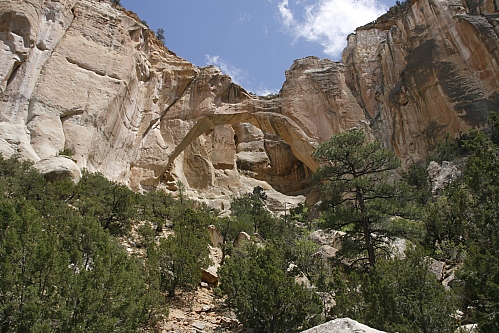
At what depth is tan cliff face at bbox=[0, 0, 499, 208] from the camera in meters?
19.9

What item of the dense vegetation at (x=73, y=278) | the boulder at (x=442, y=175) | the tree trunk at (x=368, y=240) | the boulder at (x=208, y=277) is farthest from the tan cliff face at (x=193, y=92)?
the tree trunk at (x=368, y=240)

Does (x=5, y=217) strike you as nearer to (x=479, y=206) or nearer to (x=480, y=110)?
(x=479, y=206)

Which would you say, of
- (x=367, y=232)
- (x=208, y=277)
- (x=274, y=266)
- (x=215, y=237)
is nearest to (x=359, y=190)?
(x=367, y=232)

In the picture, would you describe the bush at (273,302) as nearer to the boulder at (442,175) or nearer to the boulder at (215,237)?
the boulder at (215,237)

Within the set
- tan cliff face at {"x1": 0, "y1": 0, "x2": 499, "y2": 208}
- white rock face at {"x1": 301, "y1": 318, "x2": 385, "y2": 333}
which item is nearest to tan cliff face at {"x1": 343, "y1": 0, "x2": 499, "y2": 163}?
tan cliff face at {"x1": 0, "y1": 0, "x2": 499, "y2": 208}

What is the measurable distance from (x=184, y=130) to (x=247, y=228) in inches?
482

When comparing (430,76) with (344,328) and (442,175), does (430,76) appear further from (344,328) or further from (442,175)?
(344,328)

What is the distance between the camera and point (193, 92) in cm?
2828

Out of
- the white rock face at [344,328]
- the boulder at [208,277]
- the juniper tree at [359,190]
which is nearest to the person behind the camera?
the white rock face at [344,328]

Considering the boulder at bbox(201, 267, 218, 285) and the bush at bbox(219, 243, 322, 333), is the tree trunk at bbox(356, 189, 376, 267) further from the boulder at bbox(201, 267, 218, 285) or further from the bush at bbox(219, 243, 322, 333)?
the boulder at bbox(201, 267, 218, 285)

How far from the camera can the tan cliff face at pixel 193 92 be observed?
65.3ft

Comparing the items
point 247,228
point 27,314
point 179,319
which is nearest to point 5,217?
point 27,314

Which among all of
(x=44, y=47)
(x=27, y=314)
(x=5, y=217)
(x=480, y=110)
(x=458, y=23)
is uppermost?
(x=458, y=23)

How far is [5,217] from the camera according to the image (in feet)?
21.1
